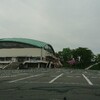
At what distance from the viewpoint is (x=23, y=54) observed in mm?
139375

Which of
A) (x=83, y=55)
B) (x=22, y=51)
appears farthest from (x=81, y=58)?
(x=22, y=51)

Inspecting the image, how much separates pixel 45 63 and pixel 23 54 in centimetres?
1173

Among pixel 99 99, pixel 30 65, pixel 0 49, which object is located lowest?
pixel 99 99

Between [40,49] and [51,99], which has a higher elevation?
[40,49]

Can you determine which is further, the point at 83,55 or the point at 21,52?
the point at 83,55

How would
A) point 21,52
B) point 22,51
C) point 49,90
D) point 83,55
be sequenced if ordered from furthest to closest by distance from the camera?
point 83,55
point 22,51
point 21,52
point 49,90

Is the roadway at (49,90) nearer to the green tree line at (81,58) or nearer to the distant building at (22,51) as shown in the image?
the distant building at (22,51)

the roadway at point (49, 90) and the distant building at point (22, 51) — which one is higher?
the distant building at point (22, 51)

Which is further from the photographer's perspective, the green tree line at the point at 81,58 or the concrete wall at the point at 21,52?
the green tree line at the point at 81,58

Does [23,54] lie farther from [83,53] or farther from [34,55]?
[83,53]

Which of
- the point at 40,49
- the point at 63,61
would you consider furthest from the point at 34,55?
the point at 63,61

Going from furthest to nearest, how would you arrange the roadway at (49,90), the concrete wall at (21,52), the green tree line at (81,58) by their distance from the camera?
1. the green tree line at (81,58)
2. the concrete wall at (21,52)
3. the roadway at (49,90)

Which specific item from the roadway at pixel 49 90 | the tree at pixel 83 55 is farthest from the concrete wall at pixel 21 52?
the roadway at pixel 49 90

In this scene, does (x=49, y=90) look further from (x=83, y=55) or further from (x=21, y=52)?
(x=83, y=55)
